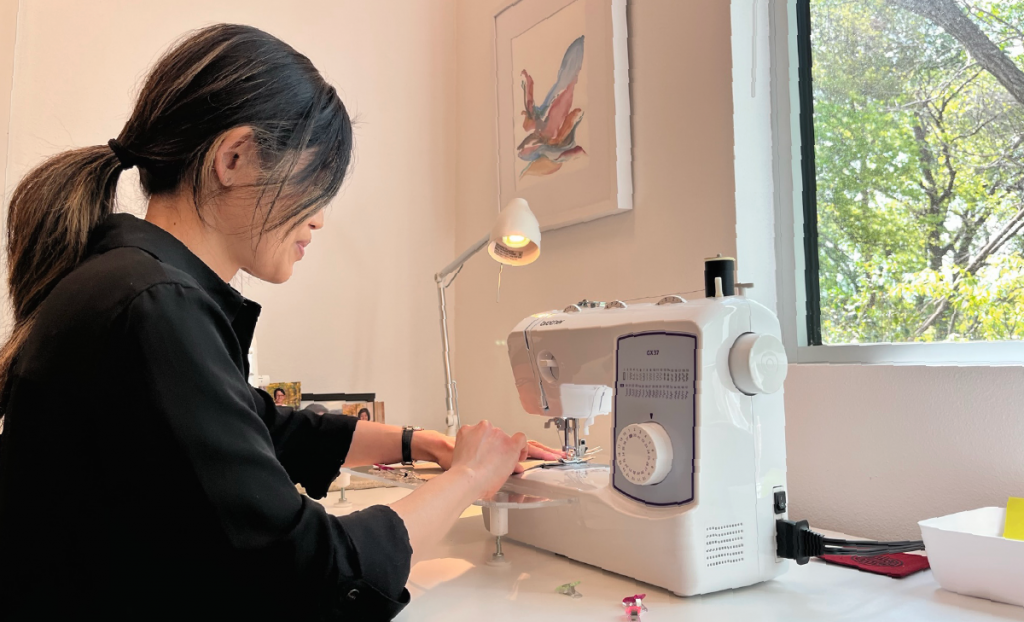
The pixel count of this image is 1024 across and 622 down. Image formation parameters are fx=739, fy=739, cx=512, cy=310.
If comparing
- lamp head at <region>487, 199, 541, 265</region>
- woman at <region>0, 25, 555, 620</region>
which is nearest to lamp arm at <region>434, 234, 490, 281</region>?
lamp head at <region>487, 199, 541, 265</region>

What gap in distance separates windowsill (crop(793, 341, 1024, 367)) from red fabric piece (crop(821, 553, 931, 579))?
289 millimetres

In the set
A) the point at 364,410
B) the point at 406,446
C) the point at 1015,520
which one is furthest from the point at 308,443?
the point at 1015,520

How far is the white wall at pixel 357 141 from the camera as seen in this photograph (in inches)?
67.3

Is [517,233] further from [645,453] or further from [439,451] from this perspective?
[645,453]

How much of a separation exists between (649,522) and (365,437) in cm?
49

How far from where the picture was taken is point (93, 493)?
63cm

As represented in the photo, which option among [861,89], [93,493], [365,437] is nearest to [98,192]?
[93,493]

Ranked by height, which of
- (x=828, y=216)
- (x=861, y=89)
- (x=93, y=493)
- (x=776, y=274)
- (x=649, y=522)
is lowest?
(x=649, y=522)

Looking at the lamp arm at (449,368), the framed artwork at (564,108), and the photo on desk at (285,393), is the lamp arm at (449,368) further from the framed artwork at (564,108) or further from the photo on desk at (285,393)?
the photo on desk at (285,393)

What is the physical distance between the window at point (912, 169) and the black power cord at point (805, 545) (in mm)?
401

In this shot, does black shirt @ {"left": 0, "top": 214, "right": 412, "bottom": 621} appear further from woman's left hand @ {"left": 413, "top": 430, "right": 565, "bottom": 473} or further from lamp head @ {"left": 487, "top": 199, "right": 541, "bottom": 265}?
lamp head @ {"left": 487, "top": 199, "right": 541, "bottom": 265}

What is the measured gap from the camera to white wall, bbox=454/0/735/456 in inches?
55.5

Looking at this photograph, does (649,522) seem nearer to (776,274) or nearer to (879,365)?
(879,365)

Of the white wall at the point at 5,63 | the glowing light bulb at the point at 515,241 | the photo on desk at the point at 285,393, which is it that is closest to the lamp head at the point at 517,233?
the glowing light bulb at the point at 515,241
